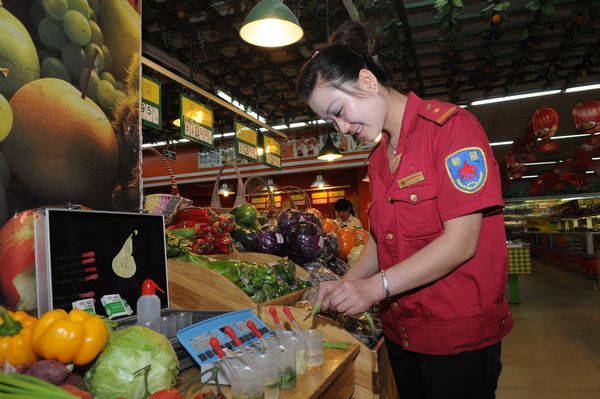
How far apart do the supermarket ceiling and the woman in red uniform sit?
153 inches

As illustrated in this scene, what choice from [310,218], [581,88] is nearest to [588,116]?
[581,88]

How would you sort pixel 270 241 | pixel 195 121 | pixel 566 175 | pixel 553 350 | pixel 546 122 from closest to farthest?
pixel 270 241 < pixel 553 350 < pixel 195 121 < pixel 546 122 < pixel 566 175

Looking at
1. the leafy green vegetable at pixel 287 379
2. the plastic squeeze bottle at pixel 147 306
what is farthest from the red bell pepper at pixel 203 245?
the leafy green vegetable at pixel 287 379

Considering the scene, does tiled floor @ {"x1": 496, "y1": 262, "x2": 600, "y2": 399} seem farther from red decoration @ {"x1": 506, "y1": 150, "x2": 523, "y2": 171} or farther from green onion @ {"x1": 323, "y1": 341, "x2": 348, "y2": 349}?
red decoration @ {"x1": 506, "y1": 150, "x2": 523, "y2": 171}

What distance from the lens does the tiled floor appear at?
13.7 feet

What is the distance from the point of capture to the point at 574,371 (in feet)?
15.1

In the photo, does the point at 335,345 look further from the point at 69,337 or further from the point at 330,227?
the point at 330,227

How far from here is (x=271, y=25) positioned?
4.08m

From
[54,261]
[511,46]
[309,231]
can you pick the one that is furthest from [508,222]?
[54,261]

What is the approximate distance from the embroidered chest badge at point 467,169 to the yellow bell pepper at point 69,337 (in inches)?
45.6

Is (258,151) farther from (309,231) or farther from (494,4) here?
(309,231)

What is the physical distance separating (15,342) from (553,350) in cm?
599

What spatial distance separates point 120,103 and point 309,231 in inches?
61.3

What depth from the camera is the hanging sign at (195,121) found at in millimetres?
6414
